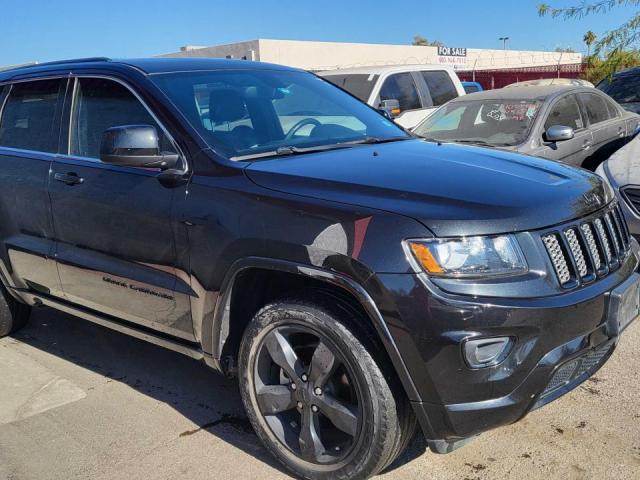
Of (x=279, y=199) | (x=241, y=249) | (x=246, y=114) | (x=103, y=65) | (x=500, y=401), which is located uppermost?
(x=103, y=65)

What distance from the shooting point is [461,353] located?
7.92ft

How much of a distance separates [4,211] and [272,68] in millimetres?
1936

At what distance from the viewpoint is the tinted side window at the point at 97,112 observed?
360cm

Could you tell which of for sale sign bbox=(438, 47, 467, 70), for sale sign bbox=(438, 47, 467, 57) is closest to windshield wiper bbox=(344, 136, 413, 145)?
for sale sign bbox=(438, 47, 467, 70)

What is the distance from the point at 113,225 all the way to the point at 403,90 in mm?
7612

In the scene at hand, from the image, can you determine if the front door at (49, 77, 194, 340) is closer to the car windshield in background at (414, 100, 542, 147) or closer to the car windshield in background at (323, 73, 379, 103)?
the car windshield in background at (414, 100, 542, 147)

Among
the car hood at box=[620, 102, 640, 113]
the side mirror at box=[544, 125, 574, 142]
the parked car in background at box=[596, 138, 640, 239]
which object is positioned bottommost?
the car hood at box=[620, 102, 640, 113]

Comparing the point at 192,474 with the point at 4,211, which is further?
the point at 4,211

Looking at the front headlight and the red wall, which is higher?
the front headlight

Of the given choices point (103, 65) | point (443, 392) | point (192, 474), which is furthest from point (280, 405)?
point (103, 65)

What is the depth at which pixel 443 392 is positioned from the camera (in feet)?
8.09

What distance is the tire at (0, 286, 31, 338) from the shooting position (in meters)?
4.65

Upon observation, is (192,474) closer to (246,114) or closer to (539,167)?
(246,114)

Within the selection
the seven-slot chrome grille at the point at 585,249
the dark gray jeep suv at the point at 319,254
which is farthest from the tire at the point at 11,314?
the seven-slot chrome grille at the point at 585,249
